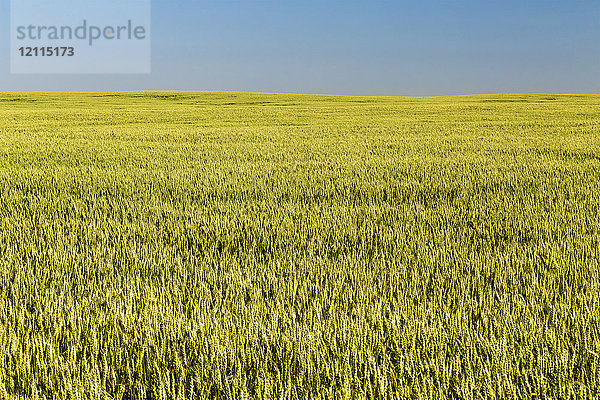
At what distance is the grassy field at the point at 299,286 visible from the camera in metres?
1.94

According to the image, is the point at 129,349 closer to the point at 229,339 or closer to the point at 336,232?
the point at 229,339

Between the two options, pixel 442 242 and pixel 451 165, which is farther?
pixel 451 165

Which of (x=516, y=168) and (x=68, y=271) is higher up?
(x=516, y=168)

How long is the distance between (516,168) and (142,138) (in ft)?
32.4

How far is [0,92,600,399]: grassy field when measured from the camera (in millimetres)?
1942

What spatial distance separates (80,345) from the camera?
7.32 ft

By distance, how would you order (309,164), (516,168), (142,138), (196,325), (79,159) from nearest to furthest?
(196,325)
(516,168)
(309,164)
(79,159)
(142,138)

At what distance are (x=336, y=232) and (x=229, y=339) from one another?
83.6 inches

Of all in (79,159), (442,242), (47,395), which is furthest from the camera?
(79,159)

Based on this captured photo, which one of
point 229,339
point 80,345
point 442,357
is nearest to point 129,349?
point 80,345

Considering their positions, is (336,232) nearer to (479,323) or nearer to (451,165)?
(479,323)

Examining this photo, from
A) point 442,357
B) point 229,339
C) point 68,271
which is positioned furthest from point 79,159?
point 442,357

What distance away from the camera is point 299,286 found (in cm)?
299

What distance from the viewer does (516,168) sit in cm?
802
